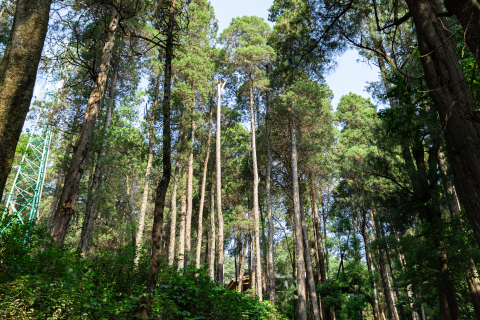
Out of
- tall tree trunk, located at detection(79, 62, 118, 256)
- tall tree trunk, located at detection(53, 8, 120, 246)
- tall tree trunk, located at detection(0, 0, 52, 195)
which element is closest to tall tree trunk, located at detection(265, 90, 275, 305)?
tall tree trunk, located at detection(79, 62, 118, 256)

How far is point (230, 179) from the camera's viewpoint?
22.4m

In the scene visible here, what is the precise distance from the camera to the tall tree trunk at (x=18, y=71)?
92.0 inches

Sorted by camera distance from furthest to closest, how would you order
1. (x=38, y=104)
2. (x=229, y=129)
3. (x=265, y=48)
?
(x=229, y=129) → (x=265, y=48) → (x=38, y=104)

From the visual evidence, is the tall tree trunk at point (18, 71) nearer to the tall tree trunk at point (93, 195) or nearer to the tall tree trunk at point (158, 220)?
the tall tree trunk at point (158, 220)

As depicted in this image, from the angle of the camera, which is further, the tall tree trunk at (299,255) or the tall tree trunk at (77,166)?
the tall tree trunk at (299,255)

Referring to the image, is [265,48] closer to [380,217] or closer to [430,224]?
[380,217]

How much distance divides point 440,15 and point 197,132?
50.2 feet

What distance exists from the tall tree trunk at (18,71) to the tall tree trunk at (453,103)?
163 inches

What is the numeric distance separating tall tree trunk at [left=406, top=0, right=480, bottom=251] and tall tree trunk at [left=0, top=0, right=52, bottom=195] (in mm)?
4129

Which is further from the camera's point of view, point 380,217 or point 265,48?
point 265,48

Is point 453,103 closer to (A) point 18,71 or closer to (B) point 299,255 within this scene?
(A) point 18,71

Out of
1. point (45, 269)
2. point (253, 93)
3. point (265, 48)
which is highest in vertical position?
point (265, 48)

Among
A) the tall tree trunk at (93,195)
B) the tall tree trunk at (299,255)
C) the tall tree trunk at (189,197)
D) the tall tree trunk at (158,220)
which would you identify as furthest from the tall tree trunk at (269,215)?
the tall tree trunk at (158,220)

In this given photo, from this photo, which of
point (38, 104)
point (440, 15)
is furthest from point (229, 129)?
point (440, 15)
